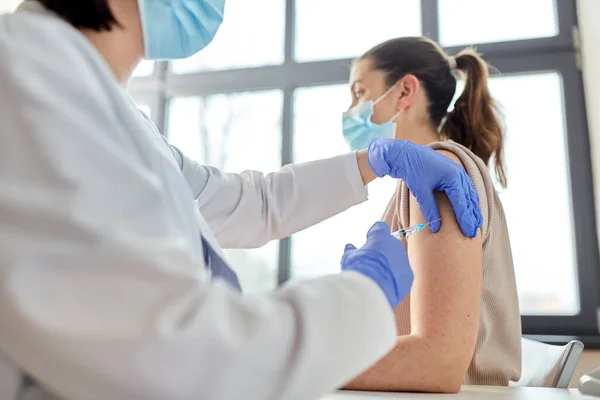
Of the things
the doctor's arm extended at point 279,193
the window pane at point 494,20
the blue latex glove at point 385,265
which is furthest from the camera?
the window pane at point 494,20

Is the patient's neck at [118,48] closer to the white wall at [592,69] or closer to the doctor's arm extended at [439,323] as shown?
the doctor's arm extended at [439,323]

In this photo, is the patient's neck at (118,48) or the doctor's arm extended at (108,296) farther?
the patient's neck at (118,48)

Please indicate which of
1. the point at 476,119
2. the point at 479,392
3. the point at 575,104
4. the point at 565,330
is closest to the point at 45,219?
the point at 479,392

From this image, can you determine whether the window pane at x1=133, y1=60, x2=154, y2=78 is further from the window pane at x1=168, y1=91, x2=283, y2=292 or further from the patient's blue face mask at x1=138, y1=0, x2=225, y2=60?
the patient's blue face mask at x1=138, y1=0, x2=225, y2=60

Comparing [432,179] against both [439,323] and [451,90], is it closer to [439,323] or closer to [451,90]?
[439,323]

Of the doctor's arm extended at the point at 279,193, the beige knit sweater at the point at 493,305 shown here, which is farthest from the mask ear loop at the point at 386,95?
the beige knit sweater at the point at 493,305

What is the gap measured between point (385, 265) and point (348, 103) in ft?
7.34

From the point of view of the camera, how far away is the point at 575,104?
2436mm

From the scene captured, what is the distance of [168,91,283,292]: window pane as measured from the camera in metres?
2.81

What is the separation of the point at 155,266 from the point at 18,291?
0.35 feet

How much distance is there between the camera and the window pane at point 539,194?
7.71 ft

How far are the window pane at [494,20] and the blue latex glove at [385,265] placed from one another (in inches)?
88.5

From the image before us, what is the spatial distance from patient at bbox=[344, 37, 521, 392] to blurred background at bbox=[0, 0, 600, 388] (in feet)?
3.22

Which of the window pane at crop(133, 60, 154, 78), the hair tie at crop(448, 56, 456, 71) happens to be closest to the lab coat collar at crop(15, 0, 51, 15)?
the hair tie at crop(448, 56, 456, 71)
